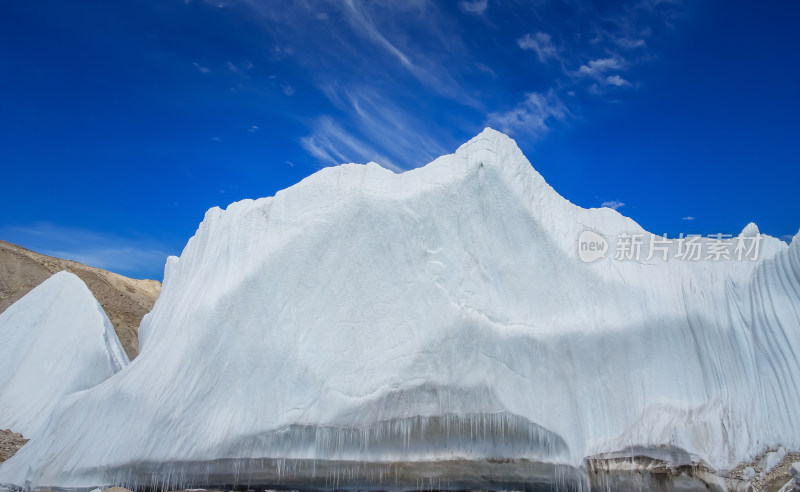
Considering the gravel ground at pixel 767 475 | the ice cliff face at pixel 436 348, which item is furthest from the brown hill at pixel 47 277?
the gravel ground at pixel 767 475

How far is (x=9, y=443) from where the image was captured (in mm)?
8562

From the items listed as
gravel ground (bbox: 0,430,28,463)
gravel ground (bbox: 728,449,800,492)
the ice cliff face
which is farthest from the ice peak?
gravel ground (bbox: 0,430,28,463)

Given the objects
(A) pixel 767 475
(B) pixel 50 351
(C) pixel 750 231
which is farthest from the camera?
(B) pixel 50 351

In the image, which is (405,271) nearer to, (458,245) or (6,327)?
(458,245)

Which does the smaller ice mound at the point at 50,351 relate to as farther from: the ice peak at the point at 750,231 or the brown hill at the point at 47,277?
the ice peak at the point at 750,231

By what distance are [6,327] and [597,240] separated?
36.9 feet

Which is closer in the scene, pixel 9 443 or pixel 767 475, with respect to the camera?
pixel 767 475

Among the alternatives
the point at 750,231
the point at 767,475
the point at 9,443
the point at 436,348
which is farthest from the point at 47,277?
the point at 767,475

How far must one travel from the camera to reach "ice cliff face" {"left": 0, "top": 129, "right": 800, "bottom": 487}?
21.7 feet

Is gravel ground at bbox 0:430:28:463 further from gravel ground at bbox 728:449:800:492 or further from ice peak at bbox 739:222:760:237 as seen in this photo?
ice peak at bbox 739:222:760:237

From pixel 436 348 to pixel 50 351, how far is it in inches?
315

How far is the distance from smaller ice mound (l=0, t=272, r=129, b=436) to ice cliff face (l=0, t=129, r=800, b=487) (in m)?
2.43

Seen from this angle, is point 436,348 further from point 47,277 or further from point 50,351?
point 47,277

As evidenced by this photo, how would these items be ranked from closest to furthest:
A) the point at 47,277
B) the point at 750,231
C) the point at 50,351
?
the point at 750,231
the point at 50,351
the point at 47,277
